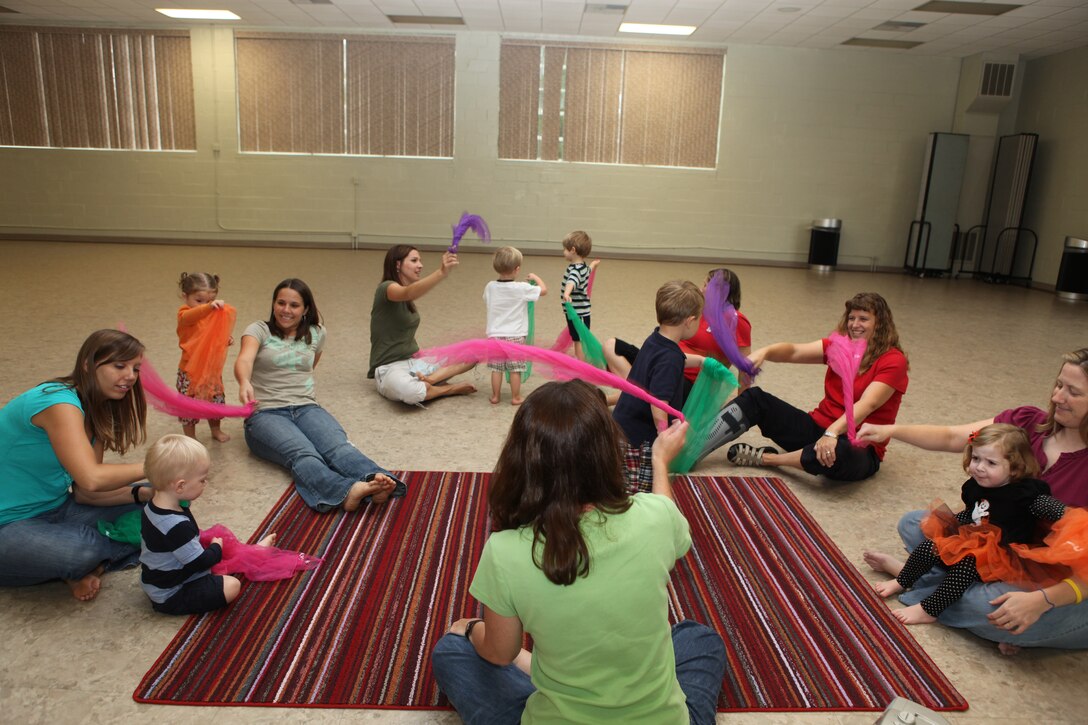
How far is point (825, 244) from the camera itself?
12.1m

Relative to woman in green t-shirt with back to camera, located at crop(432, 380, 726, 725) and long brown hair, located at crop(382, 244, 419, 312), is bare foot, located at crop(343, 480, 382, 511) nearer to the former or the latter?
woman in green t-shirt with back to camera, located at crop(432, 380, 726, 725)

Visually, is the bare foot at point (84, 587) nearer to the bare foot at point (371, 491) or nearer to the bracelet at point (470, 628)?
the bare foot at point (371, 491)

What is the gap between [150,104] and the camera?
12.1 meters

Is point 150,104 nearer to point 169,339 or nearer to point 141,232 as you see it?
point 141,232

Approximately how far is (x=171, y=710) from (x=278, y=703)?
26 cm

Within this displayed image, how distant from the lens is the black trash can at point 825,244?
12.1 meters

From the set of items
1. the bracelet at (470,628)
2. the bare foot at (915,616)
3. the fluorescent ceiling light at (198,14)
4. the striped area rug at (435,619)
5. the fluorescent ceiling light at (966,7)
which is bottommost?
the striped area rug at (435,619)

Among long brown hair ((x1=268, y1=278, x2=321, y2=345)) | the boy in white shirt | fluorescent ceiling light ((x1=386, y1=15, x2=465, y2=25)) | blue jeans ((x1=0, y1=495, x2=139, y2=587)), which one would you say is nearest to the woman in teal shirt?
blue jeans ((x1=0, y1=495, x2=139, y2=587))

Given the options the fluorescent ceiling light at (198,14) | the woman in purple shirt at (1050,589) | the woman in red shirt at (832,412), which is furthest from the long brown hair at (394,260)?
the fluorescent ceiling light at (198,14)

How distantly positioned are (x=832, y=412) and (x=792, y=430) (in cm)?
21

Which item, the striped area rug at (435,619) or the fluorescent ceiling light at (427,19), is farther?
the fluorescent ceiling light at (427,19)

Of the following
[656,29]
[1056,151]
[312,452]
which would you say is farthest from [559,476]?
[1056,151]

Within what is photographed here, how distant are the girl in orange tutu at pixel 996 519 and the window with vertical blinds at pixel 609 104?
10.5 metres

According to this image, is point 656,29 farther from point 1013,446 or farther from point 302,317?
point 1013,446
